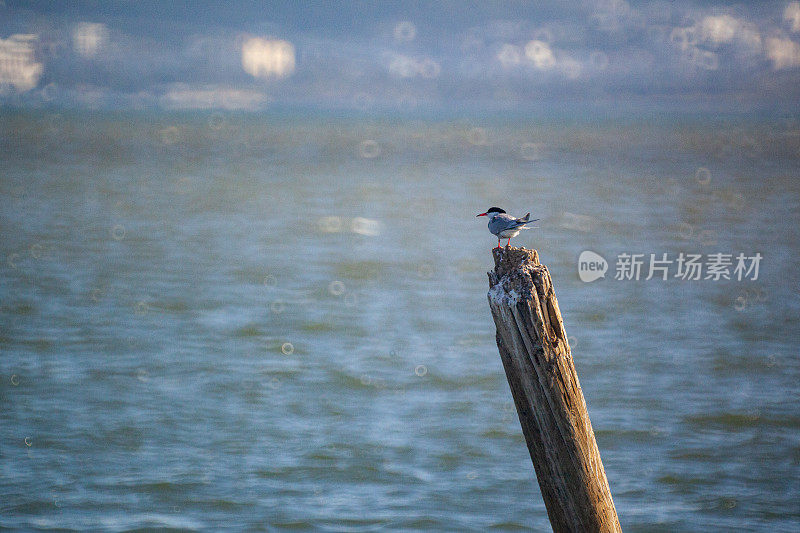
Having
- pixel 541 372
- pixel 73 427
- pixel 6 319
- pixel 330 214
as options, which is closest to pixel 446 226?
pixel 330 214

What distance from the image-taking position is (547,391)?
421cm

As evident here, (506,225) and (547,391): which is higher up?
(506,225)

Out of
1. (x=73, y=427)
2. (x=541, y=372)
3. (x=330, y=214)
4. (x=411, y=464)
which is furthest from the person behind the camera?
(x=330, y=214)

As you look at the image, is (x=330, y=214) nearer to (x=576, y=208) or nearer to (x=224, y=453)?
(x=576, y=208)

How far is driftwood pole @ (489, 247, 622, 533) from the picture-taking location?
13.5ft

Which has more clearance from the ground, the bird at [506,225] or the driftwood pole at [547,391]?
the bird at [506,225]

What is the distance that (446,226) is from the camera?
29.7 meters

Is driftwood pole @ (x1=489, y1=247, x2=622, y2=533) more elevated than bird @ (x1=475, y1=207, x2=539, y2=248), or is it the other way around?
bird @ (x1=475, y1=207, x2=539, y2=248)

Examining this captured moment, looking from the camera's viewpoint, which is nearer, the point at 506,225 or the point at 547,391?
the point at 547,391

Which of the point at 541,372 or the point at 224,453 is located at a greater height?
the point at 224,453

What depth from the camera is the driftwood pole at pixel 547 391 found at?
13.5 ft

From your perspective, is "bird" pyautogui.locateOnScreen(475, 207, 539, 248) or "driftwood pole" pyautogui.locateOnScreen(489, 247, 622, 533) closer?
"driftwood pole" pyautogui.locateOnScreen(489, 247, 622, 533)

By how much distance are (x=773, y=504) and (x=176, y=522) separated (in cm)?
569

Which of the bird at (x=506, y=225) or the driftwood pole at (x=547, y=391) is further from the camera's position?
the bird at (x=506, y=225)
